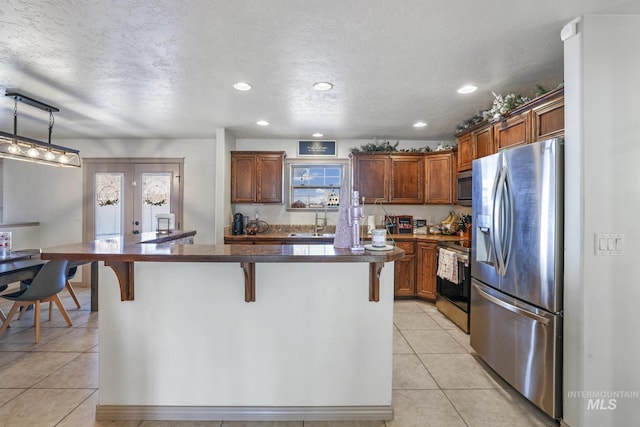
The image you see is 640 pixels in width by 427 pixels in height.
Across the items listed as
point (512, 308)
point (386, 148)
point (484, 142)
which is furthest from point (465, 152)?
point (512, 308)

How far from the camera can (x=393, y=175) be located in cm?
466

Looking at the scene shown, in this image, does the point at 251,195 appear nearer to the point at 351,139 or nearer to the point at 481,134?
the point at 351,139

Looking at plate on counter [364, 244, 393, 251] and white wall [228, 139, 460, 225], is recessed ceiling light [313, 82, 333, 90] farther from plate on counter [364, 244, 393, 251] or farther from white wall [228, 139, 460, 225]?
white wall [228, 139, 460, 225]

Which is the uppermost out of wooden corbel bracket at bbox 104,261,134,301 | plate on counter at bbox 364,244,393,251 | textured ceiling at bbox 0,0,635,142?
textured ceiling at bbox 0,0,635,142

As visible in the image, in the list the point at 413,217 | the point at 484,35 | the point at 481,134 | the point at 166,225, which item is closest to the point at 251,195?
the point at 166,225

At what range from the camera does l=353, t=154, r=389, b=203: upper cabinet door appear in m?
4.64

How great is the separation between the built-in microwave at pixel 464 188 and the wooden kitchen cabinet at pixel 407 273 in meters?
0.93

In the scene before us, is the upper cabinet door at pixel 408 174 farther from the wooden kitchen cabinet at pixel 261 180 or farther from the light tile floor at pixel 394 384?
the light tile floor at pixel 394 384

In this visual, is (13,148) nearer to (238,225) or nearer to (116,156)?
(116,156)

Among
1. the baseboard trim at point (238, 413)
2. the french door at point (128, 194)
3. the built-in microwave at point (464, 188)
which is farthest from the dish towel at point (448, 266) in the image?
the french door at point (128, 194)

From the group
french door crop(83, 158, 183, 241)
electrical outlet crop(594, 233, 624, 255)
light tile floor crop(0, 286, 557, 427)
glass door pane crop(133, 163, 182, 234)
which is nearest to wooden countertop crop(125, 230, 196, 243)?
light tile floor crop(0, 286, 557, 427)

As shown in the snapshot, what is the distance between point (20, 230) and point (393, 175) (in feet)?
19.9

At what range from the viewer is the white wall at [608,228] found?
5.62 feet

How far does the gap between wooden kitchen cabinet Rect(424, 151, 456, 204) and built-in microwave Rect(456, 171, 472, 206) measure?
40 centimetres
